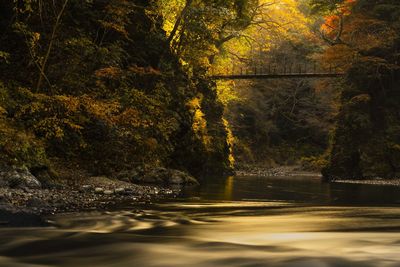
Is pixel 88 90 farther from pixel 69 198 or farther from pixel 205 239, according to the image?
pixel 205 239

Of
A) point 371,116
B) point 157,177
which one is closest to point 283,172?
point 371,116

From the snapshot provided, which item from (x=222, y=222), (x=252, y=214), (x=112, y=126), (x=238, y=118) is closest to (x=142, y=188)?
(x=112, y=126)

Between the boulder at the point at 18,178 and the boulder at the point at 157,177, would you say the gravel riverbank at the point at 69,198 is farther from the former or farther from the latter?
the boulder at the point at 157,177

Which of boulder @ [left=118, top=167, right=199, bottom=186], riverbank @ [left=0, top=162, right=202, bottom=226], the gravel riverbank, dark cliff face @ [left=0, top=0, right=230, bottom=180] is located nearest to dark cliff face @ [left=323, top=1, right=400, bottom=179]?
dark cliff face @ [left=0, top=0, right=230, bottom=180]

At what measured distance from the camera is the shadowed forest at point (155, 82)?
1373cm

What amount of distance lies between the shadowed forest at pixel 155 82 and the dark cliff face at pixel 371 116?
0.19ft

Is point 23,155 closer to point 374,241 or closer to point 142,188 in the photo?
point 142,188

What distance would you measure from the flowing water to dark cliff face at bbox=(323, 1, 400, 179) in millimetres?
17845

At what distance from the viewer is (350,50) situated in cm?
2772

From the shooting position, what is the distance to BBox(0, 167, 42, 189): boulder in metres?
10.2

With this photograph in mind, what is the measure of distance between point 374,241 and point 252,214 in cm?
341

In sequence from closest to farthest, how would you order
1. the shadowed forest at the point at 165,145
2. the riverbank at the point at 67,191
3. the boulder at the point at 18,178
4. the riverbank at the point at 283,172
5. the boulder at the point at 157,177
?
the shadowed forest at the point at 165,145
the riverbank at the point at 67,191
the boulder at the point at 18,178
the boulder at the point at 157,177
the riverbank at the point at 283,172

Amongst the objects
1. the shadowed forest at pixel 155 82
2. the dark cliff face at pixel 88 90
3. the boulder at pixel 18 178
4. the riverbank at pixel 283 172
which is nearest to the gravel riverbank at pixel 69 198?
the boulder at pixel 18 178

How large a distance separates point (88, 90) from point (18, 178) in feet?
18.2
